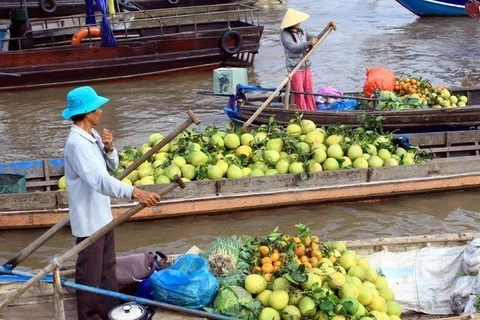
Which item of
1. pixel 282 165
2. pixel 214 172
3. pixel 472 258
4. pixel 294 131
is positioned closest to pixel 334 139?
pixel 294 131

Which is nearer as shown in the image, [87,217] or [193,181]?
[87,217]

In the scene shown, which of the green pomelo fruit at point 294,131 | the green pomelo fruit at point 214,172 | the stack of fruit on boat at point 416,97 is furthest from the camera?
the stack of fruit on boat at point 416,97

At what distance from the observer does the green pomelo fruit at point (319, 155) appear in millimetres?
7363

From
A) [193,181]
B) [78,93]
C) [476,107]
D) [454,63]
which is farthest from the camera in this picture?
[454,63]

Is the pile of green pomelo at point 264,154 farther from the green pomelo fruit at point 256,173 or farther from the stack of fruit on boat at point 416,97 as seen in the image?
the stack of fruit on boat at point 416,97

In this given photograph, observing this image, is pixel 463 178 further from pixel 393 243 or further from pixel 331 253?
pixel 331 253

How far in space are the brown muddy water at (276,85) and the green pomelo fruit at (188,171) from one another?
50 cm

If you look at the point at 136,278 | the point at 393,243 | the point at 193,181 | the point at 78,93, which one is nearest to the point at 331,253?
the point at 393,243

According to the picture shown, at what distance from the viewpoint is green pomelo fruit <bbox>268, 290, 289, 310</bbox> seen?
166 inches

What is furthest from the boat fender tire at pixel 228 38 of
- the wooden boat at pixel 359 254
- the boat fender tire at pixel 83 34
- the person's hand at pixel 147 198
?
the person's hand at pixel 147 198

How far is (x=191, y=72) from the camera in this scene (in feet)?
47.3

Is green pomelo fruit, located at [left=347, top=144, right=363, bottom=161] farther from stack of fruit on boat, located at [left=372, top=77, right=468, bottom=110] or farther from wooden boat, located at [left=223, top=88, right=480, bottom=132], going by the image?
stack of fruit on boat, located at [left=372, top=77, right=468, bottom=110]

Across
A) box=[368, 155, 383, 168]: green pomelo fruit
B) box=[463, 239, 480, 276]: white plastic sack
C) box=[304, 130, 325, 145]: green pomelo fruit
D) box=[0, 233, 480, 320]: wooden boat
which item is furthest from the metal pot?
box=[368, 155, 383, 168]: green pomelo fruit

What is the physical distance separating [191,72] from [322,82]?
272 cm
